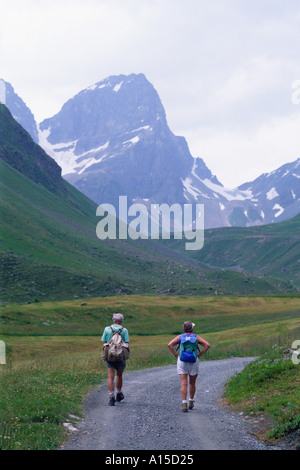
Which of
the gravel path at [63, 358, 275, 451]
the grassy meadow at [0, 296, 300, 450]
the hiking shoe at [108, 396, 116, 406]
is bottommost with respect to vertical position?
the gravel path at [63, 358, 275, 451]

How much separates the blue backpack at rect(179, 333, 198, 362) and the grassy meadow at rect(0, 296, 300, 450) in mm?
2992

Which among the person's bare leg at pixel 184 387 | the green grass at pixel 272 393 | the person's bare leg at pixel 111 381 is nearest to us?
the green grass at pixel 272 393

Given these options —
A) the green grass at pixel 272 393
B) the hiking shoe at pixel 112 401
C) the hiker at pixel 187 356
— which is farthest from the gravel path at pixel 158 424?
the hiker at pixel 187 356

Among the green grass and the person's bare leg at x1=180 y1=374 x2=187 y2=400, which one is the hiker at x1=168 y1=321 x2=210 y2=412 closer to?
the person's bare leg at x1=180 y1=374 x2=187 y2=400

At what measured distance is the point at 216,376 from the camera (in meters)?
33.3

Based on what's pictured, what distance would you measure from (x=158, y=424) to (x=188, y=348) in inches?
147

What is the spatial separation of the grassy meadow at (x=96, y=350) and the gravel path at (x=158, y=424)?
30.6 inches

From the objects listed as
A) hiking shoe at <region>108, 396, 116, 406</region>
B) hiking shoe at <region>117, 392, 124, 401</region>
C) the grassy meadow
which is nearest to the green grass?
the grassy meadow

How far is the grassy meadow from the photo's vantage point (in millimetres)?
17750

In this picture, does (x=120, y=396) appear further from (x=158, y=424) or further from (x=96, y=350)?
(x=96, y=350)

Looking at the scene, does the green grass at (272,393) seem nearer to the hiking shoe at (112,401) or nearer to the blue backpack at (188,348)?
the blue backpack at (188,348)

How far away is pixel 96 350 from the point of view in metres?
64.6

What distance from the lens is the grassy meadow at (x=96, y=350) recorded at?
17750mm
